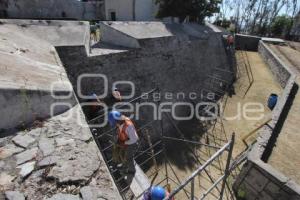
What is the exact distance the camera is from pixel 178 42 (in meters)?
11.6

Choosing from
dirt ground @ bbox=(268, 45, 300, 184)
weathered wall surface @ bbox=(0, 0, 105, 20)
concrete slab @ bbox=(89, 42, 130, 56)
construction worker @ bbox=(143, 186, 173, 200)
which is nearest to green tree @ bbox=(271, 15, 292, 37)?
weathered wall surface @ bbox=(0, 0, 105, 20)

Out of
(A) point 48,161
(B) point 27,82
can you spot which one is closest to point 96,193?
(A) point 48,161

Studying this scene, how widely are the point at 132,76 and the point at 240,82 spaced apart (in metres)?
8.76

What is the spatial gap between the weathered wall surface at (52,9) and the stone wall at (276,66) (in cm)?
1696

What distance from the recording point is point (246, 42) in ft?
68.9

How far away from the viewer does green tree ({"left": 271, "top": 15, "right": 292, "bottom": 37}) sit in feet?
99.3

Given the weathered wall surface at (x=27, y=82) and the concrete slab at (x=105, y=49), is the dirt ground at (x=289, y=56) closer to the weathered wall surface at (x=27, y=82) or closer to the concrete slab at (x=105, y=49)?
the concrete slab at (x=105, y=49)

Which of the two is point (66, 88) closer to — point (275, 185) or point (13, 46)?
point (13, 46)

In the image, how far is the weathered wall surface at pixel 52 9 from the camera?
18906 millimetres

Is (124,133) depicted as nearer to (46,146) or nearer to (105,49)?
(46,146)

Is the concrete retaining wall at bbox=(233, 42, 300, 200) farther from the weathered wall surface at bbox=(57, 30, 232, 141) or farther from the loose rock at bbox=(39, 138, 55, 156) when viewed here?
the loose rock at bbox=(39, 138, 55, 156)

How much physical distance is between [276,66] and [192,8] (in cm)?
692

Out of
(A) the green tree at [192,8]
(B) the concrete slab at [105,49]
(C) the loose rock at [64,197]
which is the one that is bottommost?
(C) the loose rock at [64,197]

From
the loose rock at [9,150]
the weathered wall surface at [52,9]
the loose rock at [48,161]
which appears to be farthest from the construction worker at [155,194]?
the weathered wall surface at [52,9]
